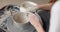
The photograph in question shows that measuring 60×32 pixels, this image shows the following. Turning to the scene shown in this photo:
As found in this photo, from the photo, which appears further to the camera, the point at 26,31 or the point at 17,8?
the point at 17,8

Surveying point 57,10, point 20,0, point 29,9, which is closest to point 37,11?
point 29,9

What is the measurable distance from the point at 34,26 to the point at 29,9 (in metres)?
0.19

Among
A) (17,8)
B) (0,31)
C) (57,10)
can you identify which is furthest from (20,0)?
(57,10)

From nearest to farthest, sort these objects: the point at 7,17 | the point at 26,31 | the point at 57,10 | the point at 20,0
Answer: the point at 57,10
the point at 26,31
the point at 7,17
the point at 20,0

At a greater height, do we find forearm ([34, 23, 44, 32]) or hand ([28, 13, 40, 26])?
hand ([28, 13, 40, 26])

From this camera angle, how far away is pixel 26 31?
81 centimetres

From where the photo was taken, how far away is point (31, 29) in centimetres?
83

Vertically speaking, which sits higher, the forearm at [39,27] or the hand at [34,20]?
the hand at [34,20]

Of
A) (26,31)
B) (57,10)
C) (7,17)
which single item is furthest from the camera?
(7,17)

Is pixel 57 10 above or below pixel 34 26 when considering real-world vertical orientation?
above

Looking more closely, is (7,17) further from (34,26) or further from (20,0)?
(20,0)

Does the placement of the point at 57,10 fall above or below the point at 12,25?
above

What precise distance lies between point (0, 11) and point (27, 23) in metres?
0.28

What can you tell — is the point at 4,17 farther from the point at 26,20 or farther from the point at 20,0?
the point at 20,0
